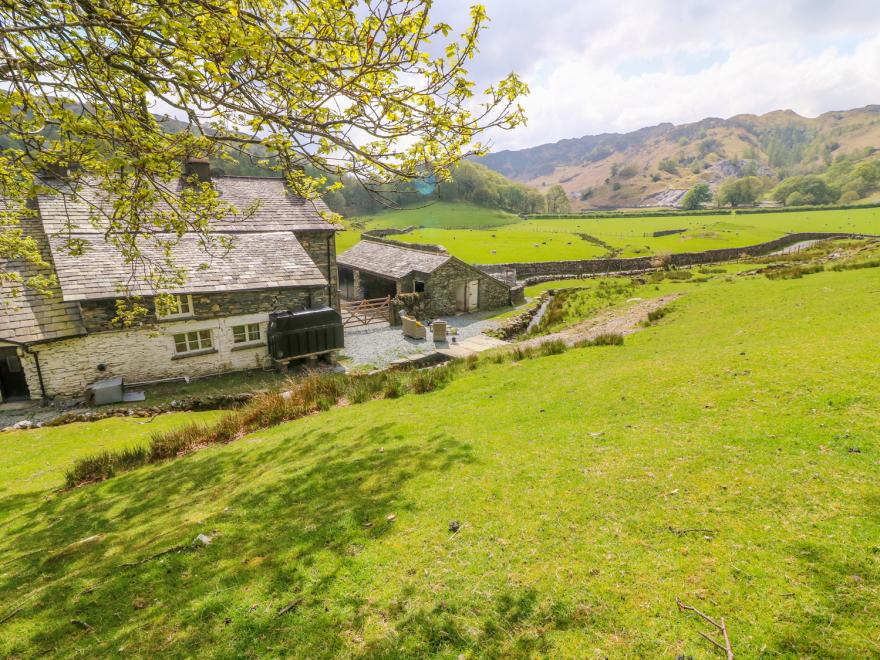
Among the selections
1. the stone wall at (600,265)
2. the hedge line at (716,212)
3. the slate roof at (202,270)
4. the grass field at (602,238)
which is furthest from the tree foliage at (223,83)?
the hedge line at (716,212)

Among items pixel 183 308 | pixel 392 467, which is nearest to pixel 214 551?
pixel 392 467

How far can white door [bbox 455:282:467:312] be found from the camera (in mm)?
33281

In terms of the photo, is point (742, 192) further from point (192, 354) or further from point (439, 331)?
point (192, 354)

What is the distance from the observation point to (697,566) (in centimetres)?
431

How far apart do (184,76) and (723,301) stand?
22.7 meters

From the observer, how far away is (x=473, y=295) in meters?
34.0

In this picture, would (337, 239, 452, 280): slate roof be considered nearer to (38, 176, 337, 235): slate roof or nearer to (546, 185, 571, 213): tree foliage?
(38, 176, 337, 235): slate roof

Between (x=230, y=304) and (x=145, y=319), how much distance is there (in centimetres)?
347

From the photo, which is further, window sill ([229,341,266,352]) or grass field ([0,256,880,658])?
window sill ([229,341,266,352])

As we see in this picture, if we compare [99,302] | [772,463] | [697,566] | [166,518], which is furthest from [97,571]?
→ [99,302]

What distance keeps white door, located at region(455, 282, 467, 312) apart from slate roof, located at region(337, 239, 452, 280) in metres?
2.44

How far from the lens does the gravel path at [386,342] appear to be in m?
23.2

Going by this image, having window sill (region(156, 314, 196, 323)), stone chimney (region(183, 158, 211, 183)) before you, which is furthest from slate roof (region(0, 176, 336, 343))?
window sill (region(156, 314, 196, 323))

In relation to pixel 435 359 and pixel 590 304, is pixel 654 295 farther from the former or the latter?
pixel 435 359
